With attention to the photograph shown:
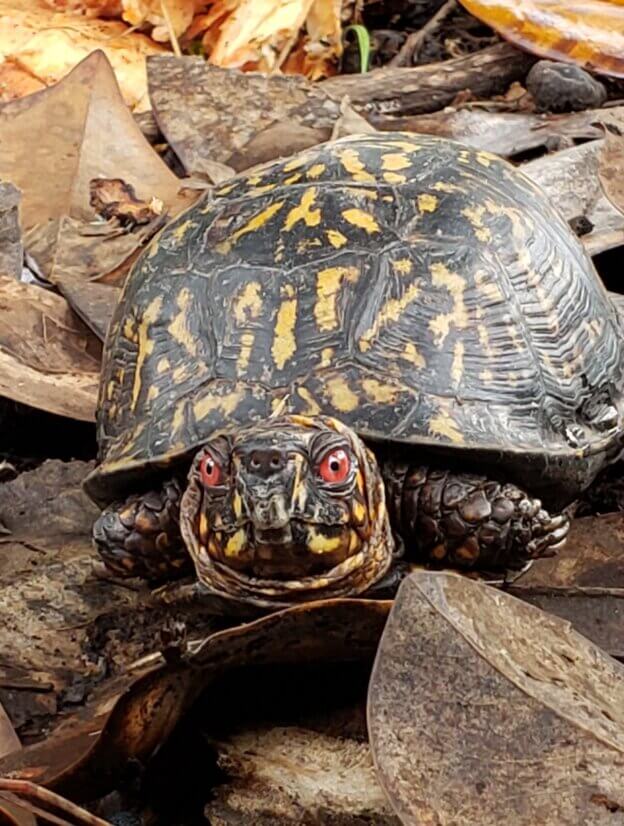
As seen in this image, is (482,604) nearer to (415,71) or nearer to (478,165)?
(478,165)

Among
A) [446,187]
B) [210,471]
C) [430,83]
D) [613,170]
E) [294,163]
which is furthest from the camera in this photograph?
[430,83]

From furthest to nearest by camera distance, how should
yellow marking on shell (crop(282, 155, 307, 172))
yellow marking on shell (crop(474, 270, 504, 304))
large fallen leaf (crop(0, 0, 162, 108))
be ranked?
large fallen leaf (crop(0, 0, 162, 108)) → yellow marking on shell (crop(282, 155, 307, 172)) → yellow marking on shell (crop(474, 270, 504, 304))

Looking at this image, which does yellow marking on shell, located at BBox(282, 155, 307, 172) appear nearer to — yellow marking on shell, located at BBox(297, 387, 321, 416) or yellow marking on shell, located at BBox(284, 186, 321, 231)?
yellow marking on shell, located at BBox(284, 186, 321, 231)

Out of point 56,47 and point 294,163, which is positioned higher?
→ point 294,163

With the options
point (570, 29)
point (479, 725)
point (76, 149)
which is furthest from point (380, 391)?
point (570, 29)

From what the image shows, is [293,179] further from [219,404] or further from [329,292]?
[219,404]

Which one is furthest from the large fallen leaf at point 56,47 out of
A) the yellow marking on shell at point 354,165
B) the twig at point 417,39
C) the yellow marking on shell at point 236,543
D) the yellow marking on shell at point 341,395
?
the yellow marking on shell at point 236,543

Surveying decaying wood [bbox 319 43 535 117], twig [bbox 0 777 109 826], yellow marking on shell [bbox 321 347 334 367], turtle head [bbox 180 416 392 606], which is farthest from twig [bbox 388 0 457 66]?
twig [bbox 0 777 109 826]
